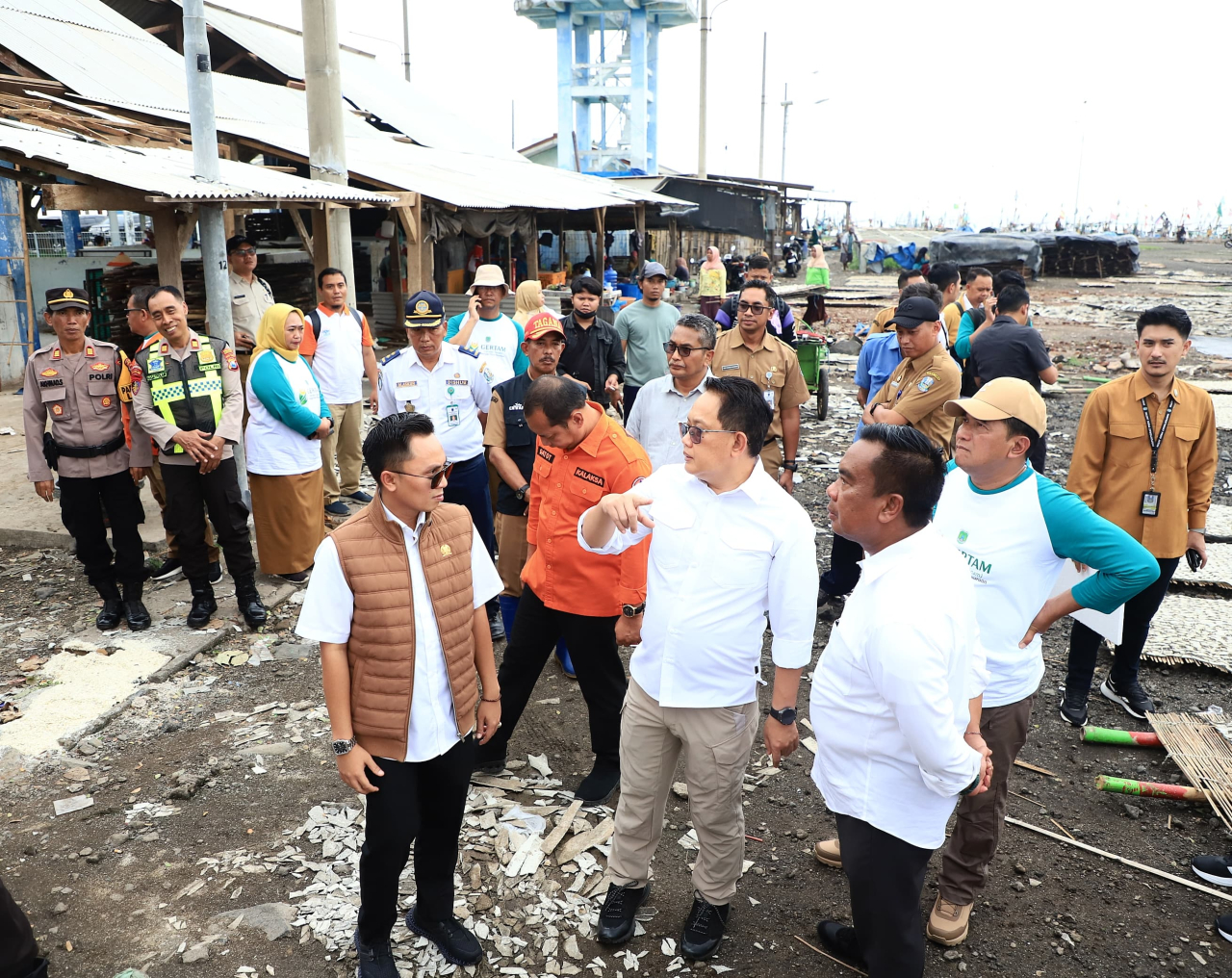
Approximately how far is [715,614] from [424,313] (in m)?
3.32

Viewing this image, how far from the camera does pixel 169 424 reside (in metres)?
5.41

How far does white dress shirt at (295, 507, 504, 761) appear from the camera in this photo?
8.88 ft

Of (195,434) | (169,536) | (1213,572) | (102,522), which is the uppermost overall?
(195,434)

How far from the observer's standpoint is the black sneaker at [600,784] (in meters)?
4.18

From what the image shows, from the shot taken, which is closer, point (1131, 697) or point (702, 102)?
point (1131, 697)

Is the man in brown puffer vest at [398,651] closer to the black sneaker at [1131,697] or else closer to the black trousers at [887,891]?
the black trousers at [887,891]

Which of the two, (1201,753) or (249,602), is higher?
(249,602)

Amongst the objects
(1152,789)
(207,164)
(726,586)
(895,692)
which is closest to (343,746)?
(726,586)

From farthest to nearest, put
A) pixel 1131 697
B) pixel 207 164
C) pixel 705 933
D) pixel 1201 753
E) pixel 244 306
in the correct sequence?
pixel 244 306
pixel 207 164
pixel 1131 697
pixel 1201 753
pixel 705 933

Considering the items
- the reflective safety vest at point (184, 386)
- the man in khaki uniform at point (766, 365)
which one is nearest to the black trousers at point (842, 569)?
the man in khaki uniform at point (766, 365)

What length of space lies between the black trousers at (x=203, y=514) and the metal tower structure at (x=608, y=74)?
1335 inches

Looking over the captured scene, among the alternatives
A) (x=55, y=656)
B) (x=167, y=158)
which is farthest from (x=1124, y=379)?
(x=167, y=158)

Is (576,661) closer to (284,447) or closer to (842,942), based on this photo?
(842,942)

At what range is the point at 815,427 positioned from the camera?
1165 centimetres
